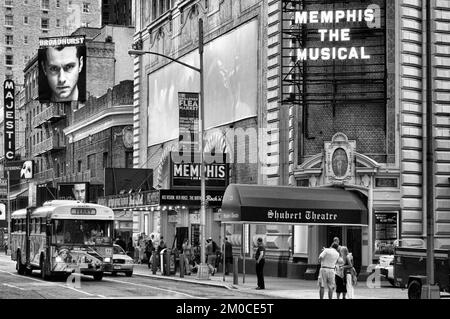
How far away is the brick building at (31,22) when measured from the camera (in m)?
125

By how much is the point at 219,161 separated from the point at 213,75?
561 centimetres

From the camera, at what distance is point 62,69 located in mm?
86688

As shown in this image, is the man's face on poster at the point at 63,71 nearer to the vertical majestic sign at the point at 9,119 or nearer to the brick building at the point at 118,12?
the brick building at the point at 118,12

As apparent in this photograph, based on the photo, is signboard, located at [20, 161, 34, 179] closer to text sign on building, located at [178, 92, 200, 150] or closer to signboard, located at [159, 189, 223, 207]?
signboard, located at [159, 189, 223, 207]

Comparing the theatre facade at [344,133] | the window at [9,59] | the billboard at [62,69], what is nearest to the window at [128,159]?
the billboard at [62,69]

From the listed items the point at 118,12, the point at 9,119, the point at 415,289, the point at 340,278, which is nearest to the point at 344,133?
the point at 340,278

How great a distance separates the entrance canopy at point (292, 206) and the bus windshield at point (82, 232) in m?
4.84

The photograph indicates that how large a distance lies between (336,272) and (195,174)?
2047 cm

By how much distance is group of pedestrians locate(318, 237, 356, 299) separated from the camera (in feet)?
79.0

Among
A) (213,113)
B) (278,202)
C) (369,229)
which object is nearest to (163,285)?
(278,202)

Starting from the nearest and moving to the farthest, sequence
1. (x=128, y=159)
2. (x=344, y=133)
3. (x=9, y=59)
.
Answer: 1. (x=344, y=133)
2. (x=128, y=159)
3. (x=9, y=59)

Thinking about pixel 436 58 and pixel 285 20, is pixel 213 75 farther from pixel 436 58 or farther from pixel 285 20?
pixel 436 58

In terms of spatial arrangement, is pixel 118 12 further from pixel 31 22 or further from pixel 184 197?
pixel 184 197

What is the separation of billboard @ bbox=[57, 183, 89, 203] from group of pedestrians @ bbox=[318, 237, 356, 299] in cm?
4616
